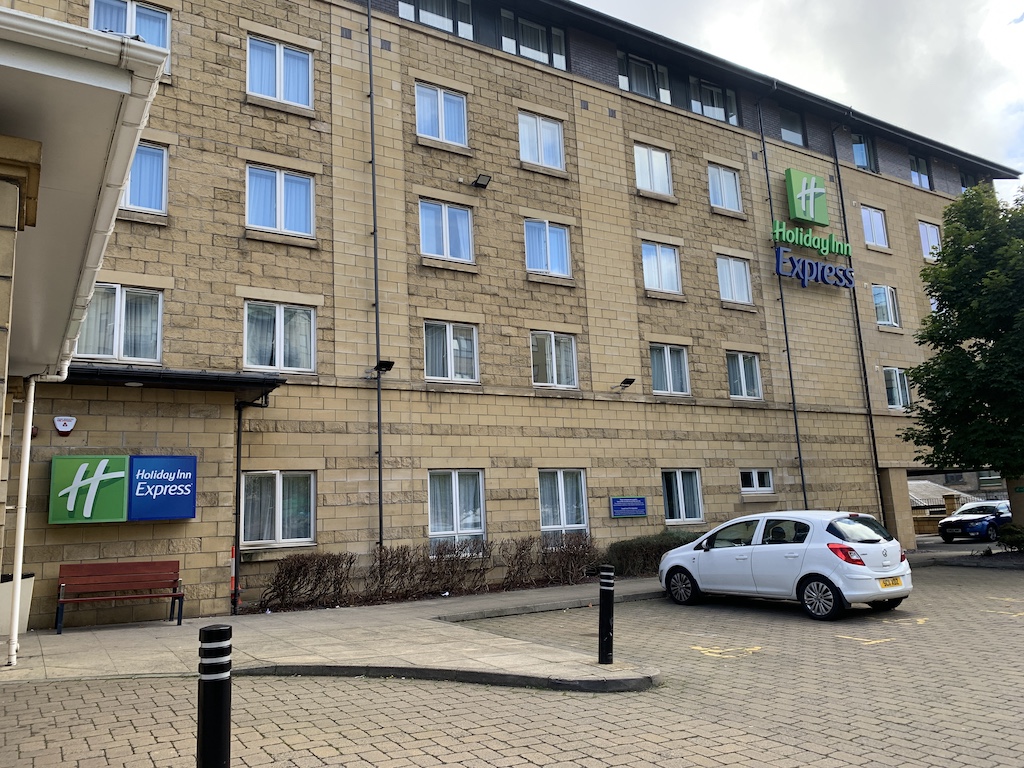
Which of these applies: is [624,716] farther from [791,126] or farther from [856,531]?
[791,126]

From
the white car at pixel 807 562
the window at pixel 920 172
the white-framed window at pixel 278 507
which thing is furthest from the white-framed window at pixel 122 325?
the window at pixel 920 172

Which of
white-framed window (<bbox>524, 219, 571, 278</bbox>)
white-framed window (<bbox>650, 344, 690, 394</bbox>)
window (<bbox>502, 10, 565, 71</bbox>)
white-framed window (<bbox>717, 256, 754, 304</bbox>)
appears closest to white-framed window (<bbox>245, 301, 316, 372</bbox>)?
white-framed window (<bbox>524, 219, 571, 278</bbox>)

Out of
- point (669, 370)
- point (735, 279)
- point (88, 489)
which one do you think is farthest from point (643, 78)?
point (88, 489)

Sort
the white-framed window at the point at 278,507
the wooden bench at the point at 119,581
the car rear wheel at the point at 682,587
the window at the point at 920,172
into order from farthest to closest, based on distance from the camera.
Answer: the window at the point at 920,172 → the white-framed window at the point at 278,507 → the car rear wheel at the point at 682,587 → the wooden bench at the point at 119,581

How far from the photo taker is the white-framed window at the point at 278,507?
47.6 ft

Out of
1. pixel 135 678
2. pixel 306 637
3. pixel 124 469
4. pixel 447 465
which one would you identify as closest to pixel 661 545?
A: pixel 447 465

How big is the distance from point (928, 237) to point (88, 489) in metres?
29.3

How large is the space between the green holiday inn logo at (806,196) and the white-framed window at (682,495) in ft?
31.6

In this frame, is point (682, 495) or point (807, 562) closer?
point (807, 562)

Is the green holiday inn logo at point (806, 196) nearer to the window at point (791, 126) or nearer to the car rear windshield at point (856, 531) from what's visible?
the window at point (791, 126)

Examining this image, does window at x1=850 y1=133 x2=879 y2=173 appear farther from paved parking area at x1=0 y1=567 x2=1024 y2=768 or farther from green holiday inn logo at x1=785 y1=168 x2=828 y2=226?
paved parking area at x1=0 y1=567 x2=1024 y2=768

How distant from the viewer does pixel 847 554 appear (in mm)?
11344

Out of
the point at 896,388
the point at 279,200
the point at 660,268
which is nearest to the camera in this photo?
the point at 279,200

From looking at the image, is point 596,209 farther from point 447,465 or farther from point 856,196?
point 856,196
